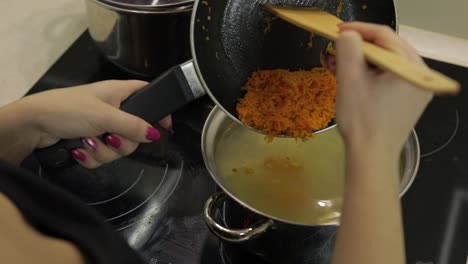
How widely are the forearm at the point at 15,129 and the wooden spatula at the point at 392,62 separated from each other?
0.35m

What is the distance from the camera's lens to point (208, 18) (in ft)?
1.96

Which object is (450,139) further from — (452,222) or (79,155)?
(79,155)

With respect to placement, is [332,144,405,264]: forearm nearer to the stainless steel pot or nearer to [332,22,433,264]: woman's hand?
[332,22,433,264]: woman's hand

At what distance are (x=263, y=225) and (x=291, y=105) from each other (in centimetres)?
15

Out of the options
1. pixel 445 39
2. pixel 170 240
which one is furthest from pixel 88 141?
pixel 445 39

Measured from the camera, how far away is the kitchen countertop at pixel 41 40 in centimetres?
85

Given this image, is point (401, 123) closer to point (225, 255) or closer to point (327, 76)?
point (327, 76)

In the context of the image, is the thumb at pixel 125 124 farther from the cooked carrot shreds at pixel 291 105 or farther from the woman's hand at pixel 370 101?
the woman's hand at pixel 370 101

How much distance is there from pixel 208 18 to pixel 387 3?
23cm

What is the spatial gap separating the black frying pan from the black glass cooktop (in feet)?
0.48

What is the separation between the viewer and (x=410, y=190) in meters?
0.72

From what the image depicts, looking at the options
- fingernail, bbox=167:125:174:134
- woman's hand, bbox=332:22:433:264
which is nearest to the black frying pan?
fingernail, bbox=167:125:174:134

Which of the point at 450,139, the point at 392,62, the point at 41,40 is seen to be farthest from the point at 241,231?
the point at 41,40

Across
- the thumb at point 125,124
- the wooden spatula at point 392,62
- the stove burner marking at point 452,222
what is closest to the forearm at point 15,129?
the thumb at point 125,124
